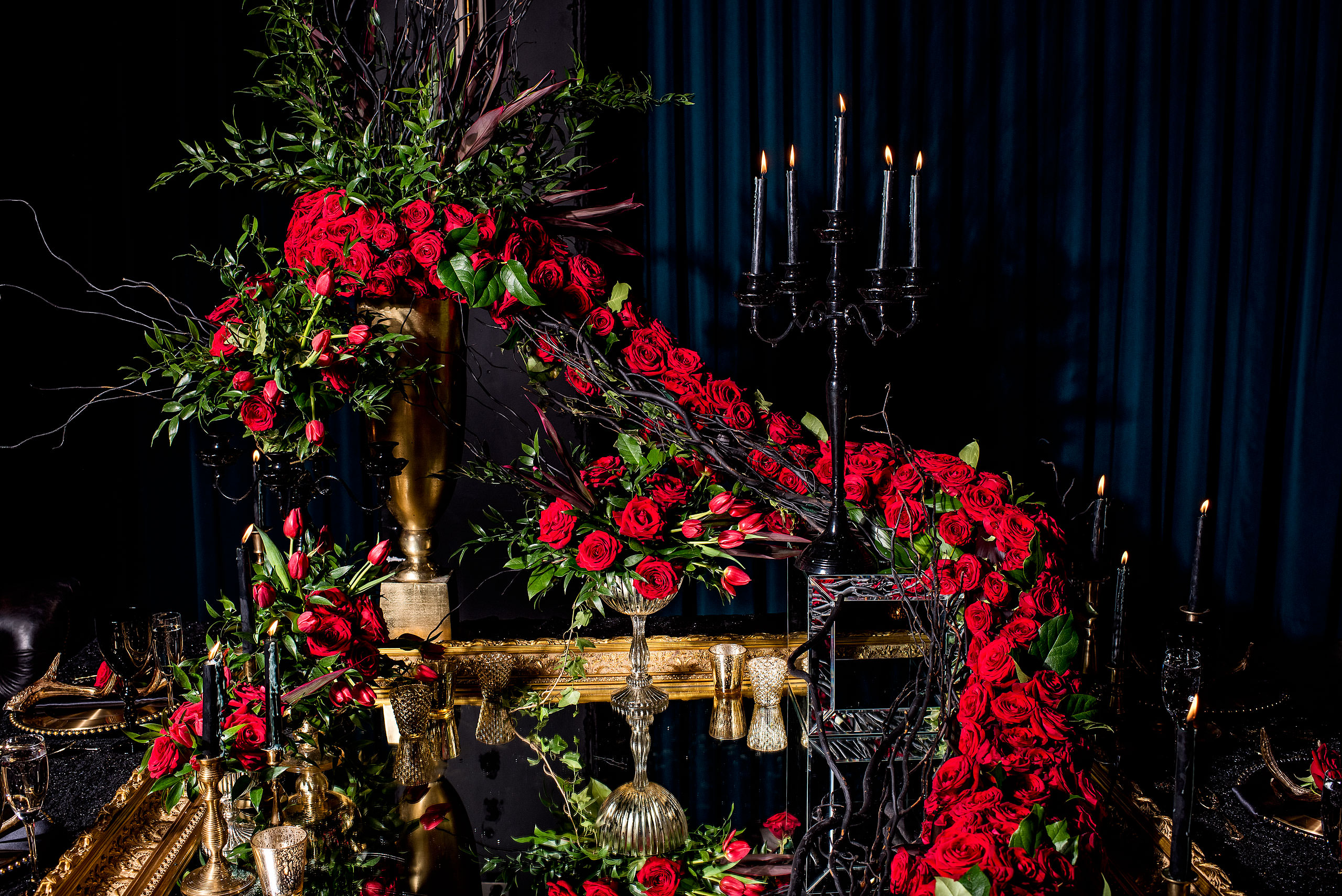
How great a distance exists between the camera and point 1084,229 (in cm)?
257

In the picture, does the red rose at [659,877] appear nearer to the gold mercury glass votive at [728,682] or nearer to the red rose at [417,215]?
the gold mercury glass votive at [728,682]

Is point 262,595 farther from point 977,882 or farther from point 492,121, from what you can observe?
point 977,882

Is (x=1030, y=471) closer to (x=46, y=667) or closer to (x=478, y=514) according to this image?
(x=478, y=514)

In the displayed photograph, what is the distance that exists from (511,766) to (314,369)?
630mm

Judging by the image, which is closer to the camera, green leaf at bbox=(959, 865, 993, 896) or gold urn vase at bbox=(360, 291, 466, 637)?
green leaf at bbox=(959, 865, 993, 896)

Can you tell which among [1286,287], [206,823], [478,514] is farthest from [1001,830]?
[1286,287]

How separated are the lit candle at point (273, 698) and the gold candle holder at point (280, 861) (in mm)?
126

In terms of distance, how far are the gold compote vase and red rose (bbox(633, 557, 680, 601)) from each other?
0.03 metres

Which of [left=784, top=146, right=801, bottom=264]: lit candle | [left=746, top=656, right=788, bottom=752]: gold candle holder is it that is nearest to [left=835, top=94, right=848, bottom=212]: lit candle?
[left=784, top=146, right=801, bottom=264]: lit candle

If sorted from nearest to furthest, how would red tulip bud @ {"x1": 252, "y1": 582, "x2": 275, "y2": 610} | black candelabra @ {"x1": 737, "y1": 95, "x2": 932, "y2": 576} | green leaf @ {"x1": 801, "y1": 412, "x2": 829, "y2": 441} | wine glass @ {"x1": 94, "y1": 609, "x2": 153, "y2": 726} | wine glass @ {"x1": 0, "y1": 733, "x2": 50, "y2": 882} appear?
wine glass @ {"x1": 0, "y1": 733, "x2": 50, "y2": 882} < red tulip bud @ {"x1": 252, "y1": 582, "x2": 275, "y2": 610} < black candelabra @ {"x1": 737, "y1": 95, "x2": 932, "y2": 576} < wine glass @ {"x1": 94, "y1": 609, "x2": 153, "y2": 726} < green leaf @ {"x1": 801, "y1": 412, "x2": 829, "y2": 441}

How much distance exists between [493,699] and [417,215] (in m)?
0.75

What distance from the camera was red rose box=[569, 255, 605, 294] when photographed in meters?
1.55

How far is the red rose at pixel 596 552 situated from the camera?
1323 millimetres

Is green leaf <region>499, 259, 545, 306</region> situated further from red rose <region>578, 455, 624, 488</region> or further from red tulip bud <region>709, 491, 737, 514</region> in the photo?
red tulip bud <region>709, 491, 737, 514</region>
